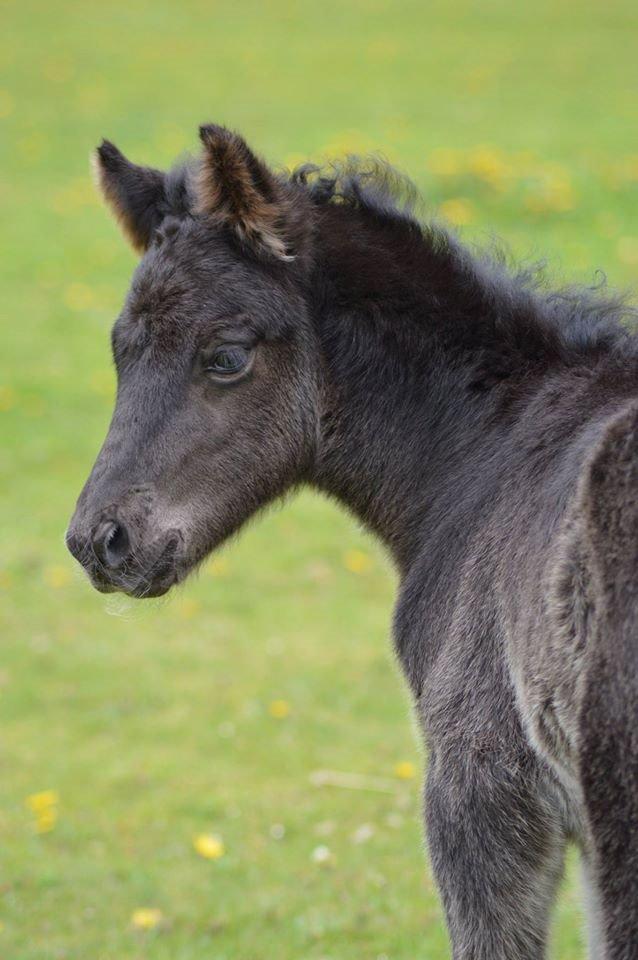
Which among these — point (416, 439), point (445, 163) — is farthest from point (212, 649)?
point (445, 163)

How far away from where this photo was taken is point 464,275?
13.1ft

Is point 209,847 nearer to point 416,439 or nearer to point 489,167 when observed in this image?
point 416,439

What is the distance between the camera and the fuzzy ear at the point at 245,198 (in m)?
3.72

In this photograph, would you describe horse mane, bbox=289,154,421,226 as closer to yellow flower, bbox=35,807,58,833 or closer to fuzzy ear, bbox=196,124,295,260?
fuzzy ear, bbox=196,124,295,260

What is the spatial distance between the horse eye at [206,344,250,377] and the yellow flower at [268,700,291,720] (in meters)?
3.99

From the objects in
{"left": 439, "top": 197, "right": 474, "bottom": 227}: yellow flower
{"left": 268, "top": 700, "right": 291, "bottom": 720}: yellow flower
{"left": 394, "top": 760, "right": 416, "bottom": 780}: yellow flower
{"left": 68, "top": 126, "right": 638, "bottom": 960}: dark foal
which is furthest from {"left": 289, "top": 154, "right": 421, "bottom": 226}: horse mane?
{"left": 439, "top": 197, "right": 474, "bottom": 227}: yellow flower

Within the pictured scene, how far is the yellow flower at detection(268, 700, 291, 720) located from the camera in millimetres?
7441

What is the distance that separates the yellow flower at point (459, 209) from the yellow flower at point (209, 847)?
33.2 feet

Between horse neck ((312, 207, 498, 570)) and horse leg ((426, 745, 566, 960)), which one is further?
horse neck ((312, 207, 498, 570))

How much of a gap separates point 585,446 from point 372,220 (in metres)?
1.23

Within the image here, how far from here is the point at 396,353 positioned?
13.0ft

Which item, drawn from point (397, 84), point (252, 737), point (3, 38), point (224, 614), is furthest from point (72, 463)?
point (3, 38)

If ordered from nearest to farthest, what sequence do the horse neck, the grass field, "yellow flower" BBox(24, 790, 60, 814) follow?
the horse neck, the grass field, "yellow flower" BBox(24, 790, 60, 814)

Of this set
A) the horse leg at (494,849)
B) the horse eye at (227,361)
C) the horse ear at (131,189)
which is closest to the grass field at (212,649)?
the horse leg at (494,849)
